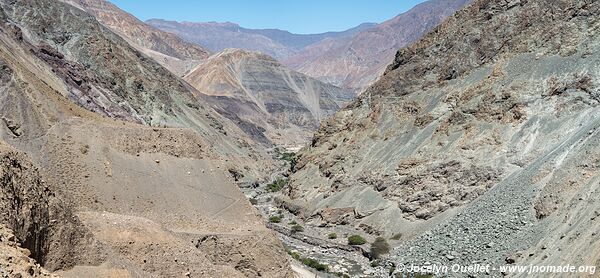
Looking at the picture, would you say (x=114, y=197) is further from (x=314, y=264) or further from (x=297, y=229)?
(x=297, y=229)

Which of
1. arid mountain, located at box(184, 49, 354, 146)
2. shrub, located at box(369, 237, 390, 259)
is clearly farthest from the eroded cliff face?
arid mountain, located at box(184, 49, 354, 146)

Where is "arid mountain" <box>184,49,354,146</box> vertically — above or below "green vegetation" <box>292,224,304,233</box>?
above

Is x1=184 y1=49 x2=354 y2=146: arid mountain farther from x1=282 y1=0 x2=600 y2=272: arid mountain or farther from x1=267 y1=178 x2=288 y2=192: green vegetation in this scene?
x1=282 y1=0 x2=600 y2=272: arid mountain

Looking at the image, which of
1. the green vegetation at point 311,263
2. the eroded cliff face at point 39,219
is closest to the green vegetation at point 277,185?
the green vegetation at point 311,263

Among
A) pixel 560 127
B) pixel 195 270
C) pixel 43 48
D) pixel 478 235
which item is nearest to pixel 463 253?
pixel 478 235

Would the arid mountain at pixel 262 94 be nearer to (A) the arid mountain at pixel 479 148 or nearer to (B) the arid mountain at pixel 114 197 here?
(A) the arid mountain at pixel 479 148

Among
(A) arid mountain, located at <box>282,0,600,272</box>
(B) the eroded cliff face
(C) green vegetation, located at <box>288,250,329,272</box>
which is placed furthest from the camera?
(C) green vegetation, located at <box>288,250,329,272</box>
